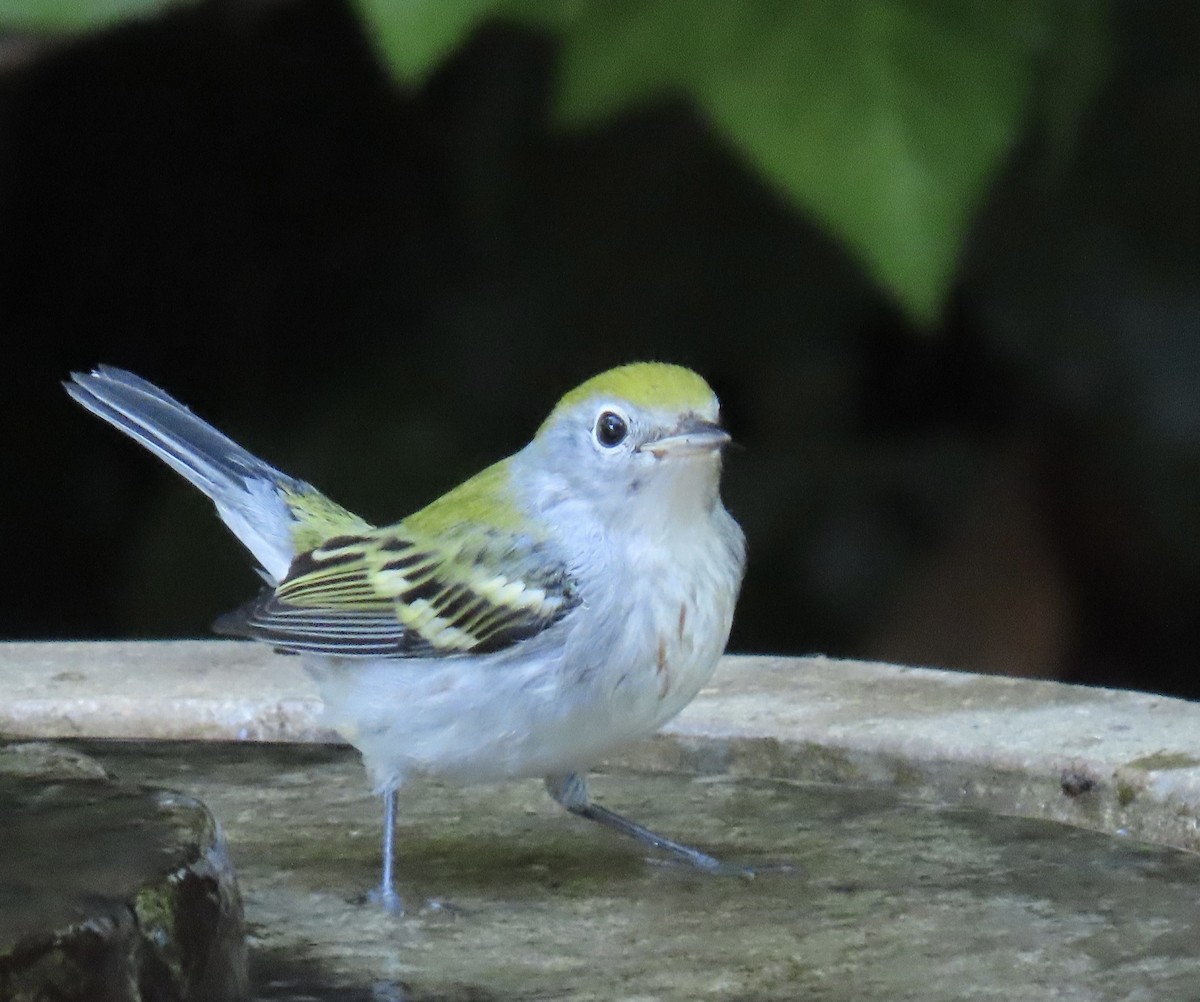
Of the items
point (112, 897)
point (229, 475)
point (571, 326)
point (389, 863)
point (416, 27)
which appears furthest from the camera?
point (571, 326)

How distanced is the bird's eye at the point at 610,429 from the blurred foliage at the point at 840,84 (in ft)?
2.62

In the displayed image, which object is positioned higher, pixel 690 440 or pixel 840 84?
pixel 840 84

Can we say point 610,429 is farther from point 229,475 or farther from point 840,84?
point 840,84

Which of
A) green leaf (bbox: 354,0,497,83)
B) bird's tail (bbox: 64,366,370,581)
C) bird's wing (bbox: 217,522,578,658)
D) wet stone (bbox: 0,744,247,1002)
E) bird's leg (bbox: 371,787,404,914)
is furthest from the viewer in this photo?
bird's tail (bbox: 64,366,370,581)

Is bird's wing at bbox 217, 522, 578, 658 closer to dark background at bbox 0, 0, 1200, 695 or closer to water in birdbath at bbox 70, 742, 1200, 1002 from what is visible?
water in birdbath at bbox 70, 742, 1200, 1002

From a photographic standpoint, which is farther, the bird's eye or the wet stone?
the bird's eye

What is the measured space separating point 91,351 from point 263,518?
203 cm

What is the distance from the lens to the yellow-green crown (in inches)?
111

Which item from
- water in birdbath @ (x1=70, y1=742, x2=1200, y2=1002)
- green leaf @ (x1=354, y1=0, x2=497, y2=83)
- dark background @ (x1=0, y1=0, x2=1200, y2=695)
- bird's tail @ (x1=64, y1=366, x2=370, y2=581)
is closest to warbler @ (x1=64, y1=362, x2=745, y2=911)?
water in birdbath @ (x1=70, y1=742, x2=1200, y2=1002)

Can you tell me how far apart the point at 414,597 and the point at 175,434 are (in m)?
0.81

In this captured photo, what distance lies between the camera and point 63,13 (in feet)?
11.8

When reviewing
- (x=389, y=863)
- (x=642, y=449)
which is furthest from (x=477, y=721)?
(x=642, y=449)

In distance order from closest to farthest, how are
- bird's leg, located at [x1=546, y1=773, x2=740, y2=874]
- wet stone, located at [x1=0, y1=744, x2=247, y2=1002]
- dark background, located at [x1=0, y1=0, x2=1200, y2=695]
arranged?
wet stone, located at [x1=0, y1=744, x2=247, y2=1002], bird's leg, located at [x1=546, y1=773, x2=740, y2=874], dark background, located at [x1=0, y1=0, x2=1200, y2=695]

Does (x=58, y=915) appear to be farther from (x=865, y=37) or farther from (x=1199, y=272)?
(x=1199, y=272)
